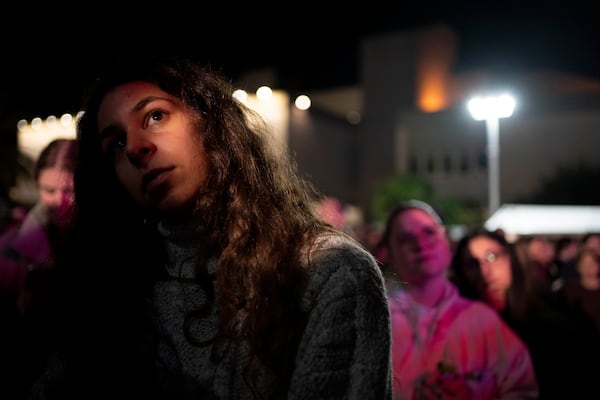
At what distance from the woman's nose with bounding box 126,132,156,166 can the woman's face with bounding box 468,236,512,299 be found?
3261 millimetres

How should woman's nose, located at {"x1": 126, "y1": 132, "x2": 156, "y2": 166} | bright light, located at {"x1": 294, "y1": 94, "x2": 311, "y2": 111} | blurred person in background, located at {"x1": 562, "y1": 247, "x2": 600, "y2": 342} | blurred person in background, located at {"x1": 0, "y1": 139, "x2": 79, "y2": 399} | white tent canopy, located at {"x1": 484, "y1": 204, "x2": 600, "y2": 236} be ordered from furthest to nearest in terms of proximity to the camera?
bright light, located at {"x1": 294, "y1": 94, "x2": 311, "y2": 111} → white tent canopy, located at {"x1": 484, "y1": 204, "x2": 600, "y2": 236} → blurred person in background, located at {"x1": 562, "y1": 247, "x2": 600, "y2": 342} → blurred person in background, located at {"x1": 0, "y1": 139, "x2": 79, "y2": 399} → woman's nose, located at {"x1": 126, "y1": 132, "x2": 156, "y2": 166}

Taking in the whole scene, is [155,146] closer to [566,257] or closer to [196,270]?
[196,270]

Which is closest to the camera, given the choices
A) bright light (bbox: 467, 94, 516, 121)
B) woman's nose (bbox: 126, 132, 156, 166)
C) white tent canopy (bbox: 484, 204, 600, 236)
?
woman's nose (bbox: 126, 132, 156, 166)

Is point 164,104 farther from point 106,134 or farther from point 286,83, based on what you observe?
point 286,83

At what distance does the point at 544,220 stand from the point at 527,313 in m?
18.1

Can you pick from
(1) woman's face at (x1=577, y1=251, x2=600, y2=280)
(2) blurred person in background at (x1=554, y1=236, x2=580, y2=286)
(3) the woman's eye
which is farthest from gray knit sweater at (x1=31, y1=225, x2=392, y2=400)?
(2) blurred person in background at (x1=554, y1=236, x2=580, y2=286)

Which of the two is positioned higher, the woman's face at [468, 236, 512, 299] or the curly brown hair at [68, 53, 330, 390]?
the woman's face at [468, 236, 512, 299]

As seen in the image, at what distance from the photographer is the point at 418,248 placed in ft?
11.3

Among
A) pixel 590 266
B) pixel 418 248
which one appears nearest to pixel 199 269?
pixel 418 248

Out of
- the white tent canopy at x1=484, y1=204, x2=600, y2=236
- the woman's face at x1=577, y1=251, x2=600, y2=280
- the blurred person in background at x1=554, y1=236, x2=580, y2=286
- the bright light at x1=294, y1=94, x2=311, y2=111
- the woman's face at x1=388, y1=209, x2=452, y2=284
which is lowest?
the woman's face at x1=388, y1=209, x2=452, y2=284

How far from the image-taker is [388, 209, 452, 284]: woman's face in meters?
3.41

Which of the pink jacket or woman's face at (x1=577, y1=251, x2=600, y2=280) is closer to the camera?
→ the pink jacket

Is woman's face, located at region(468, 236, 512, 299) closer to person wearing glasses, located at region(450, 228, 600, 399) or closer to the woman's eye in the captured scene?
person wearing glasses, located at region(450, 228, 600, 399)

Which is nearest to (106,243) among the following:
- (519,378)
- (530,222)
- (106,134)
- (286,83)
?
(106,134)
